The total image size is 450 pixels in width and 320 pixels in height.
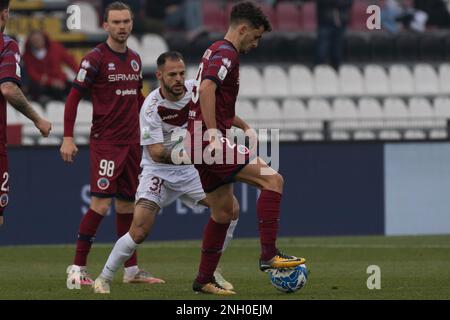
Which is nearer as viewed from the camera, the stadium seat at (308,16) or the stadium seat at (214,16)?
the stadium seat at (214,16)

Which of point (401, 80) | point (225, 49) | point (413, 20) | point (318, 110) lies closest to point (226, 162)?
point (225, 49)

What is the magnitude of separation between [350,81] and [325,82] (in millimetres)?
493

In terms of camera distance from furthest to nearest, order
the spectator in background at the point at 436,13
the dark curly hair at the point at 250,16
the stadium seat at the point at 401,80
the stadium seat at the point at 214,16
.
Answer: the spectator in background at the point at 436,13 < the stadium seat at the point at 214,16 < the stadium seat at the point at 401,80 < the dark curly hair at the point at 250,16

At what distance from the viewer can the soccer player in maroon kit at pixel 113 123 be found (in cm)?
1106

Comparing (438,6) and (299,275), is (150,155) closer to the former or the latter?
(299,275)

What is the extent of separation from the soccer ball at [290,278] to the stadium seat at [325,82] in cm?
1330

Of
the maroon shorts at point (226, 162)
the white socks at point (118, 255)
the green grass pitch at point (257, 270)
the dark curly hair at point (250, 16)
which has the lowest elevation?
the green grass pitch at point (257, 270)

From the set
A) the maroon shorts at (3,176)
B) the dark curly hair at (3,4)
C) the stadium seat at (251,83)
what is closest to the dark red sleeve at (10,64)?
the dark curly hair at (3,4)

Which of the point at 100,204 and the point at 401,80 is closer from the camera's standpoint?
the point at 100,204

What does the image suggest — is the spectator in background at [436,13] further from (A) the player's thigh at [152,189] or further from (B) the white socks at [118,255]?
(B) the white socks at [118,255]

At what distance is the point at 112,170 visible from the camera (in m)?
11.2

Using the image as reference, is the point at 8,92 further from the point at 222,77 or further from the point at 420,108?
the point at 420,108

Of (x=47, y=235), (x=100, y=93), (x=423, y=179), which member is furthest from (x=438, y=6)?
(x=100, y=93)

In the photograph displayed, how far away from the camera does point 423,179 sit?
18.0 m
